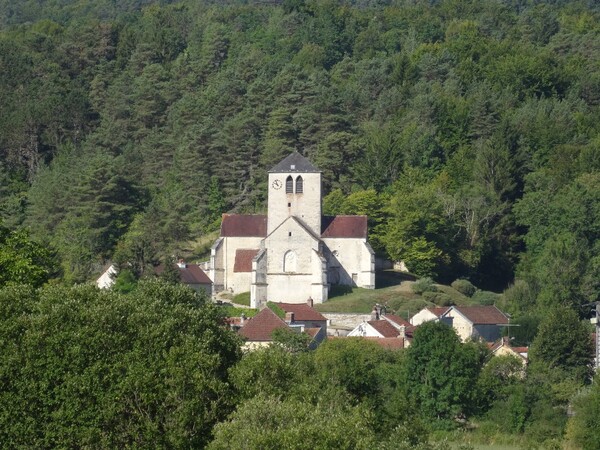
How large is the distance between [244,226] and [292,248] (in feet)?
10.5

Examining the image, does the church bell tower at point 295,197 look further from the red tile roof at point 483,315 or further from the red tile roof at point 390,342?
the red tile roof at point 390,342

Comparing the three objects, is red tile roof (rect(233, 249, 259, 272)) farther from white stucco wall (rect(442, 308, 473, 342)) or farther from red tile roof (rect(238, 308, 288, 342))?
red tile roof (rect(238, 308, 288, 342))

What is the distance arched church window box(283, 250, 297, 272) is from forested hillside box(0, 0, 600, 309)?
15.8ft

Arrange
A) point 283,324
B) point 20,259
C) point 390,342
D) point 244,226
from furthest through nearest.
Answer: point 244,226
point 390,342
point 283,324
point 20,259

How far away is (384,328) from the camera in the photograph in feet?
219

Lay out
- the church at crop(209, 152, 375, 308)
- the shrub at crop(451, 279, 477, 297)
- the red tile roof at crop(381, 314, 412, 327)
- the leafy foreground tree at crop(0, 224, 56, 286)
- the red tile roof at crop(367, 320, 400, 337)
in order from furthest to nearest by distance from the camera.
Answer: the shrub at crop(451, 279, 477, 297), the church at crop(209, 152, 375, 308), the red tile roof at crop(381, 314, 412, 327), the red tile roof at crop(367, 320, 400, 337), the leafy foreground tree at crop(0, 224, 56, 286)

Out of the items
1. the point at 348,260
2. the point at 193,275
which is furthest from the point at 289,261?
the point at 193,275

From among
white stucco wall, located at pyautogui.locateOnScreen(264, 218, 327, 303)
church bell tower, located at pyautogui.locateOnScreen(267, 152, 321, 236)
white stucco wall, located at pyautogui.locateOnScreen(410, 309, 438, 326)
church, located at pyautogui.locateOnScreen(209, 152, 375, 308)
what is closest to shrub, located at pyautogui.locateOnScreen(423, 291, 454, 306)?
church, located at pyautogui.locateOnScreen(209, 152, 375, 308)

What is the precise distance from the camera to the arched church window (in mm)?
73688

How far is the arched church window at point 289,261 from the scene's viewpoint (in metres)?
73.7

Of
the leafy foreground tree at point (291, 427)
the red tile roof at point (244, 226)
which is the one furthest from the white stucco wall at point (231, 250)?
the leafy foreground tree at point (291, 427)

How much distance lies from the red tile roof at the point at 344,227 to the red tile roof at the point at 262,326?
11.8m

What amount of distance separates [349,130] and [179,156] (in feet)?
28.9

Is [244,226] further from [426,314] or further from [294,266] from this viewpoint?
[426,314]
